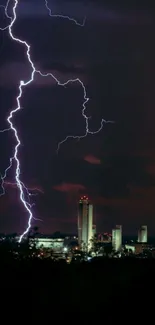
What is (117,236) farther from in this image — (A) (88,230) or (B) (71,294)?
(B) (71,294)

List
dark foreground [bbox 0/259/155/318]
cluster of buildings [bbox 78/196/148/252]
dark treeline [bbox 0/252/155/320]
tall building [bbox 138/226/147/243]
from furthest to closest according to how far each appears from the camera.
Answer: tall building [bbox 138/226/147/243] < cluster of buildings [bbox 78/196/148/252] < dark treeline [bbox 0/252/155/320] < dark foreground [bbox 0/259/155/318]

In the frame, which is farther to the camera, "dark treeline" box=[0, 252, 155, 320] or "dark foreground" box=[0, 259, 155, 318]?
"dark treeline" box=[0, 252, 155, 320]

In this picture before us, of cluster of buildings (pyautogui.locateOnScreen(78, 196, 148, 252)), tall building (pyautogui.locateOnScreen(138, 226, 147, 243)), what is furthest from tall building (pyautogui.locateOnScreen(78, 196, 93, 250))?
tall building (pyautogui.locateOnScreen(138, 226, 147, 243))

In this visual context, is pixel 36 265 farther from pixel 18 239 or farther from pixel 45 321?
pixel 18 239

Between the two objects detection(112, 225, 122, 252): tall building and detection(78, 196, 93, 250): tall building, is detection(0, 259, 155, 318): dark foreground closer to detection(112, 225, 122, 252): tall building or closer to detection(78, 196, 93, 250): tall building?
detection(78, 196, 93, 250): tall building

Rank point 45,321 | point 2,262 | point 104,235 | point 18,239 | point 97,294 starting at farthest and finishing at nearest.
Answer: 1. point 104,235
2. point 18,239
3. point 2,262
4. point 97,294
5. point 45,321

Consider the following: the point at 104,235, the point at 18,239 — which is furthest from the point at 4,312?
the point at 104,235

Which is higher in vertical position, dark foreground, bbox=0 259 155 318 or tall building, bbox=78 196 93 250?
tall building, bbox=78 196 93 250
